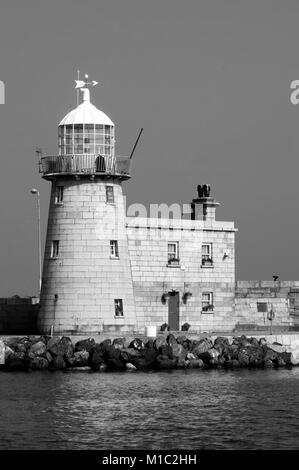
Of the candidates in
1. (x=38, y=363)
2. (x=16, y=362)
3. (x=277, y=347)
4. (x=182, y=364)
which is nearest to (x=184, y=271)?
(x=277, y=347)

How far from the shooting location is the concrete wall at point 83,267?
4966 cm

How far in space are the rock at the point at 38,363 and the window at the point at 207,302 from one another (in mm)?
8999

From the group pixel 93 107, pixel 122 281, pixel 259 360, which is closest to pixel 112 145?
pixel 93 107

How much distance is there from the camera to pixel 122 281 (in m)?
50.4

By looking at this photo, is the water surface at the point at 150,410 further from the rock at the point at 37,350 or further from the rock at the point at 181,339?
the rock at the point at 181,339

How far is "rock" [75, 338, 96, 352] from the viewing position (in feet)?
157

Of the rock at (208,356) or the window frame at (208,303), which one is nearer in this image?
the rock at (208,356)

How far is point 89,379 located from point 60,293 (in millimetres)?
6053

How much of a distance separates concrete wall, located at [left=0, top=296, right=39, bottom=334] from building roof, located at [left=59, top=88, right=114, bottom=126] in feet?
26.1

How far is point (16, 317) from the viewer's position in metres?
53.7

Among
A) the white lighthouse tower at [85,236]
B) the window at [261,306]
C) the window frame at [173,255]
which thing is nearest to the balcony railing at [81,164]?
the white lighthouse tower at [85,236]

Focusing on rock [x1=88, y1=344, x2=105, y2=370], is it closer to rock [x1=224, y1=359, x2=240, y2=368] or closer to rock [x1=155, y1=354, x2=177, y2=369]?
rock [x1=155, y1=354, x2=177, y2=369]

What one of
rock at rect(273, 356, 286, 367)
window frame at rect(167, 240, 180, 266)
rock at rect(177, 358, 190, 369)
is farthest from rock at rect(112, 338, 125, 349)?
rock at rect(273, 356, 286, 367)
